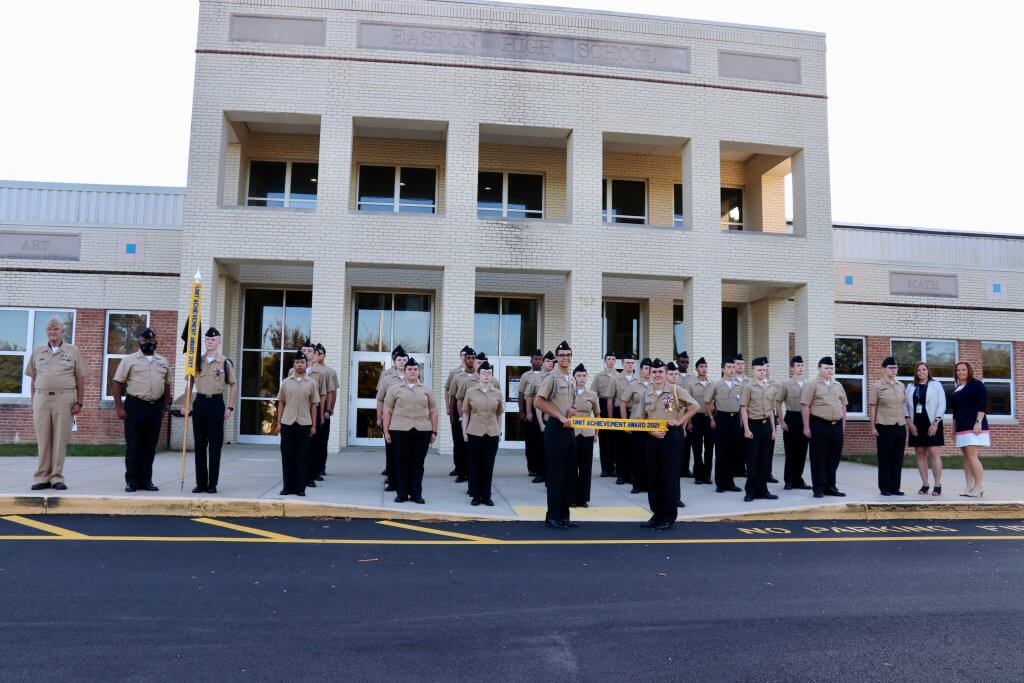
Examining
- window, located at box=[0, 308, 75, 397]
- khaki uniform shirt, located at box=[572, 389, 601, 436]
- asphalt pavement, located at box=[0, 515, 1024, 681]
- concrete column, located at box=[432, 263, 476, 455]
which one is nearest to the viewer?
asphalt pavement, located at box=[0, 515, 1024, 681]

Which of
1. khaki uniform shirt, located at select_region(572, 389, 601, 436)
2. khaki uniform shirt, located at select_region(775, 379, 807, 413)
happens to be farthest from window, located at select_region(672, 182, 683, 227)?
khaki uniform shirt, located at select_region(572, 389, 601, 436)

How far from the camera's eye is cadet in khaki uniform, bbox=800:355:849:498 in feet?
32.4

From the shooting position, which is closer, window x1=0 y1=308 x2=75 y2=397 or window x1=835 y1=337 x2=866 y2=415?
window x1=0 y1=308 x2=75 y2=397

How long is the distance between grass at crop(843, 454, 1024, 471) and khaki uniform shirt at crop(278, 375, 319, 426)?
12047mm

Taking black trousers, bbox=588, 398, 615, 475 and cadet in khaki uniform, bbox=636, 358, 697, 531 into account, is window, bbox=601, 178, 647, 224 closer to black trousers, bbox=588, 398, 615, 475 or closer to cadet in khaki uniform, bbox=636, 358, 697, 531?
black trousers, bbox=588, 398, 615, 475

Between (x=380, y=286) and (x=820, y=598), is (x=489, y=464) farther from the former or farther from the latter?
(x=380, y=286)

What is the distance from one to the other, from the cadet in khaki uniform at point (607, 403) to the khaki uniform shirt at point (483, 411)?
2983 millimetres

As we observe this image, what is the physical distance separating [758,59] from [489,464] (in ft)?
41.9

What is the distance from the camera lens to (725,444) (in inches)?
412

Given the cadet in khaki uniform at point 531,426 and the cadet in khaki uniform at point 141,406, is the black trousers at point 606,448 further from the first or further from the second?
the cadet in khaki uniform at point 141,406

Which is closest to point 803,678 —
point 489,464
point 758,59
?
point 489,464

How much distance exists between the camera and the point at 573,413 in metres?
8.29

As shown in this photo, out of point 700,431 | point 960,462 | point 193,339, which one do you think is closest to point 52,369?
point 193,339

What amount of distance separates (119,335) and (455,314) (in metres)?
8.03
